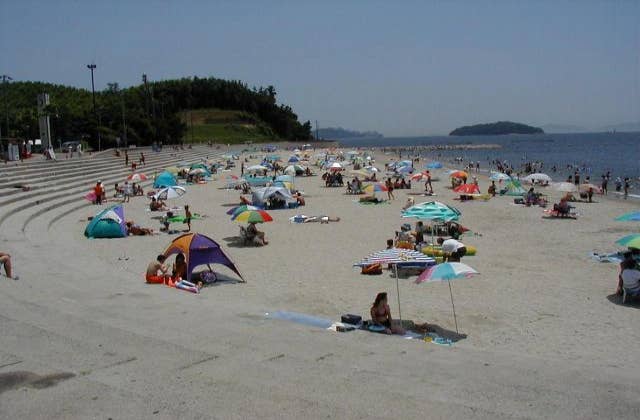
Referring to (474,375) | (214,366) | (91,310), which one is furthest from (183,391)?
(91,310)

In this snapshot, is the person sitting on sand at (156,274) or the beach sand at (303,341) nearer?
the beach sand at (303,341)

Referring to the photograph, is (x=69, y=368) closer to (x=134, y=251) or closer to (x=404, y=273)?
(x=404, y=273)

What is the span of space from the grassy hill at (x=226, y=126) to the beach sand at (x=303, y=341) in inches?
4195

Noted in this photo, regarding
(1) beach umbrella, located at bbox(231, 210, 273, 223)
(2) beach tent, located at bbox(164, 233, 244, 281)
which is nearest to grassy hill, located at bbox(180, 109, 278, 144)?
(1) beach umbrella, located at bbox(231, 210, 273, 223)

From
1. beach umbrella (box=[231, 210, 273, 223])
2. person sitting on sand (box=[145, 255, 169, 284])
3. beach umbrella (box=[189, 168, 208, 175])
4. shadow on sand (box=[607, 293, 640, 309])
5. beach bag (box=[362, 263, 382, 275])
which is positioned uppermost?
beach umbrella (box=[189, 168, 208, 175])

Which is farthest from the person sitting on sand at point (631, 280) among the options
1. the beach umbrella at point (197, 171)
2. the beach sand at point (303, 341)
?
the beach umbrella at point (197, 171)

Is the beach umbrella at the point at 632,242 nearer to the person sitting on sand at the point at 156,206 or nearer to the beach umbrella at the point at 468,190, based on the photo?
the beach umbrella at the point at 468,190

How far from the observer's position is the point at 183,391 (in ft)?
18.7

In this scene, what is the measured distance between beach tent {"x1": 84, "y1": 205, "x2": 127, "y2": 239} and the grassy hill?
101135mm

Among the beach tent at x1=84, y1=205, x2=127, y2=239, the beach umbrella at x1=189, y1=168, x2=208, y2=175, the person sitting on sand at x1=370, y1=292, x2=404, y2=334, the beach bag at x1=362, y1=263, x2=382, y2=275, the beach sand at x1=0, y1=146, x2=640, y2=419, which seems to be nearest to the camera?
the beach sand at x1=0, y1=146, x2=640, y2=419

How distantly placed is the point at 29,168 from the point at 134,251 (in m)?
15.8

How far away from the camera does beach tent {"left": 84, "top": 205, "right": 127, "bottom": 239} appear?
18.7m

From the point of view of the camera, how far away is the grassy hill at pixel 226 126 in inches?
4907

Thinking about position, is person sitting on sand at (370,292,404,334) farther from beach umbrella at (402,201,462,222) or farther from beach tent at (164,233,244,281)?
beach umbrella at (402,201,462,222)
